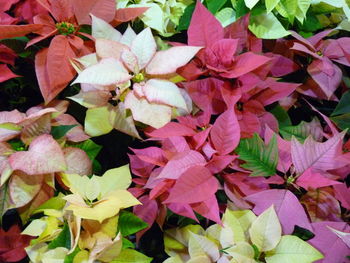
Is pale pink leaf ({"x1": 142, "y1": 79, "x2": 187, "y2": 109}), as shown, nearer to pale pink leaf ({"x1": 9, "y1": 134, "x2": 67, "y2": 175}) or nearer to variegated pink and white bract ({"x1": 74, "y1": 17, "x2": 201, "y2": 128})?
variegated pink and white bract ({"x1": 74, "y1": 17, "x2": 201, "y2": 128})

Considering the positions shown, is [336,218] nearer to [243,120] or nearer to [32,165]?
[243,120]

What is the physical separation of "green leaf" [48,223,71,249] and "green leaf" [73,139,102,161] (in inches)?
5.5

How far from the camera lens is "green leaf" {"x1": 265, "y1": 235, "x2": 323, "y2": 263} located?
526 millimetres

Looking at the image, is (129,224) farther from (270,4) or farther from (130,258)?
(270,4)

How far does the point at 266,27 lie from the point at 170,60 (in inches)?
8.2

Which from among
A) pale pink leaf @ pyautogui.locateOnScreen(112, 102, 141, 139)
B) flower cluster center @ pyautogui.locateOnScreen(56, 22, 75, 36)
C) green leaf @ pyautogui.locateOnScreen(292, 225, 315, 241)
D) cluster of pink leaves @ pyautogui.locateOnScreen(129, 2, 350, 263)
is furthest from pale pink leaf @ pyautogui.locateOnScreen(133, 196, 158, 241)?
flower cluster center @ pyautogui.locateOnScreen(56, 22, 75, 36)

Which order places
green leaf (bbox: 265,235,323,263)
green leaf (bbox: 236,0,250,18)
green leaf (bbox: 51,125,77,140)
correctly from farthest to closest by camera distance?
green leaf (bbox: 236,0,250,18) < green leaf (bbox: 51,125,77,140) < green leaf (bbox: 265,235,323,263)

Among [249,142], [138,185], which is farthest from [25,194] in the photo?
[249,142]

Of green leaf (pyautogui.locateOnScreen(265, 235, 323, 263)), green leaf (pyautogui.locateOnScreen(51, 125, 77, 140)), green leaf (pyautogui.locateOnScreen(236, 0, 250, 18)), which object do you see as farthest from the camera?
green leaf (pyautogui.locateOnScreen(236, 0, 250, 18))

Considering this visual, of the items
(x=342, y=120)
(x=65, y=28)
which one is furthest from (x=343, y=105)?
(x=65, y=28)

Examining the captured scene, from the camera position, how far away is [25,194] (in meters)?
0.60

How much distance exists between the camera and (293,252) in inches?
21.2

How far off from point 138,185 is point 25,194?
17 centimetres

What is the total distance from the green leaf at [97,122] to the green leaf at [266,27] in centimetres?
30
